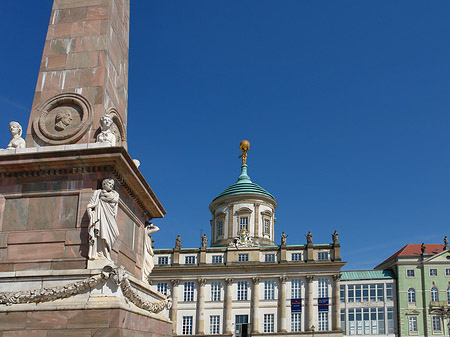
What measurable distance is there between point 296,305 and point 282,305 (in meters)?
1.60

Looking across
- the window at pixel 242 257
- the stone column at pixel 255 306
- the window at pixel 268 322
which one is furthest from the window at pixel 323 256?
the window at pixel 268 322

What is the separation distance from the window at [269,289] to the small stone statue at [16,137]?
56.4 m

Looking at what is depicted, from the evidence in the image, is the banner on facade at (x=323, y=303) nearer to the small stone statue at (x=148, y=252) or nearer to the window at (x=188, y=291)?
→ the window at (x=188, y=291)

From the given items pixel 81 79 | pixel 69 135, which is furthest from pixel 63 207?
pixel 81 79

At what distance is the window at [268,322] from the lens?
62.9 m

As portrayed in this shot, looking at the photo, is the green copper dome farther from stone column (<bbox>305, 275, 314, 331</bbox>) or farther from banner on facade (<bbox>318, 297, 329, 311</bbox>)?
banner on facade (<bbox>318, 297, 329, 311</bbox>)

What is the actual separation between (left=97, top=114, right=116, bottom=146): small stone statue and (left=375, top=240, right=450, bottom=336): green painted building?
5855 centimetres

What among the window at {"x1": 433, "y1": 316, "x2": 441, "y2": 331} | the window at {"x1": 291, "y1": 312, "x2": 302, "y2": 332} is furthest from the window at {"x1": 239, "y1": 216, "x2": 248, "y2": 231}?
the window at {"x1": 433, "y1": 316, "x2": 441, "y2": 331}

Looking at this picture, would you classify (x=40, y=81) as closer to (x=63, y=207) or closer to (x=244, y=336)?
(x=63, y=207)

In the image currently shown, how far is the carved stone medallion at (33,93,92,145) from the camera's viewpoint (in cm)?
1121

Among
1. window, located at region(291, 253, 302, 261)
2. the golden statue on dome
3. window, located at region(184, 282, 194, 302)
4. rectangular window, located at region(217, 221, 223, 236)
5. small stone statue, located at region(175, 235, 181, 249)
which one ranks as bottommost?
window, located at region(184, 282, 194, 302)

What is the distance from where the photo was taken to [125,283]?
9664 millimetres

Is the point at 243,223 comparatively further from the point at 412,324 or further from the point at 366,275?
the point at 412,324

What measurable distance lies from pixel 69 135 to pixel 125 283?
339 cm
